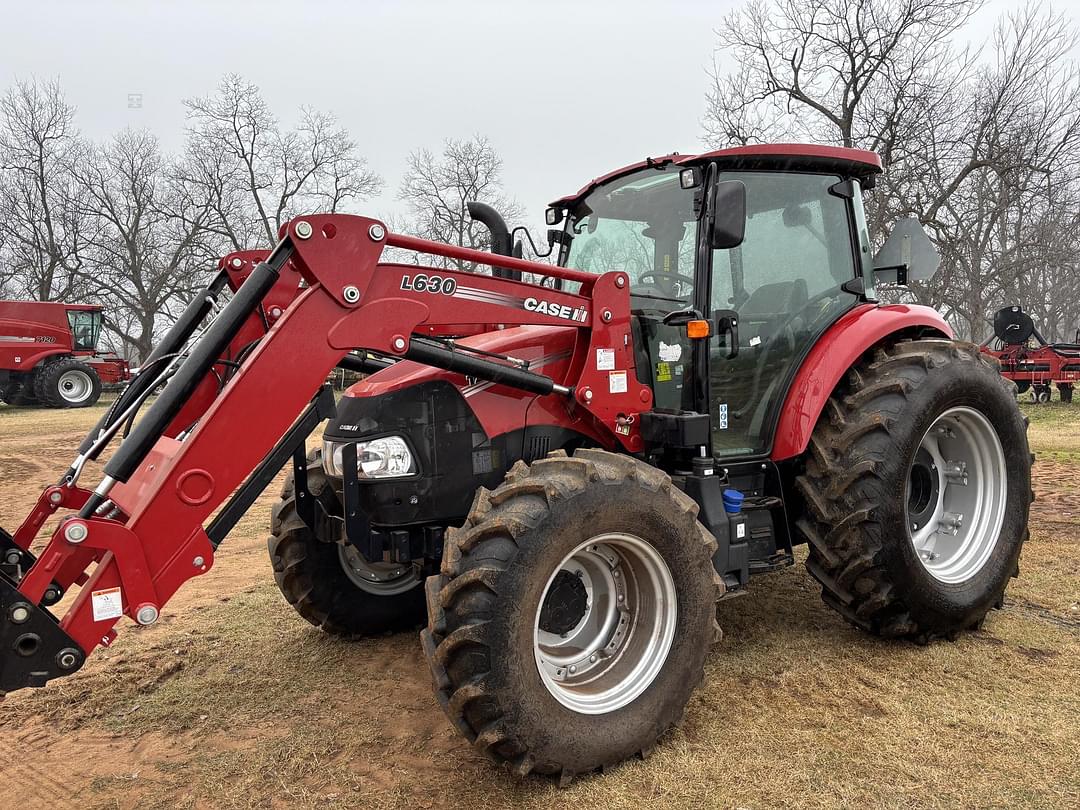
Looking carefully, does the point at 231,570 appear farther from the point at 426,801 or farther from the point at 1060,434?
the point at 1060,434

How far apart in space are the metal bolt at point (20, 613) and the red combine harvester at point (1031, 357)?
53.4 ft

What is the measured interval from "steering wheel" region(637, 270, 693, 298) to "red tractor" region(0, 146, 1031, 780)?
0.05 ft

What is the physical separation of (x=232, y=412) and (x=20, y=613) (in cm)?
83

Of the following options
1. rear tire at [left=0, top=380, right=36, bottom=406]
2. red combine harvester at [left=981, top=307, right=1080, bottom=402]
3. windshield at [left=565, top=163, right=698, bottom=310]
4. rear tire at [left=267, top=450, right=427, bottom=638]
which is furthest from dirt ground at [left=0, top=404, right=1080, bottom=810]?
rear tire at [left=0, top=380, right=36, bottom=406]

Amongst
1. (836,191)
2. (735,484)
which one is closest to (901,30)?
(836,191)

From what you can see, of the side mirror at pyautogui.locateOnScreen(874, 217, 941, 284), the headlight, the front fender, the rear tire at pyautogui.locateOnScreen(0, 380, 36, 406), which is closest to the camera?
the headlight

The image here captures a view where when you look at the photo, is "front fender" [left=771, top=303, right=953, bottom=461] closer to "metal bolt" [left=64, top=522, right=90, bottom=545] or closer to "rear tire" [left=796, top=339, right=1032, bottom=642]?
"rear tire" [left=796, top=339, right=1032, bottom=642]

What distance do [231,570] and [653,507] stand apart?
150 inches

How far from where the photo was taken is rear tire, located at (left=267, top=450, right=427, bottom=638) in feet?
12.4

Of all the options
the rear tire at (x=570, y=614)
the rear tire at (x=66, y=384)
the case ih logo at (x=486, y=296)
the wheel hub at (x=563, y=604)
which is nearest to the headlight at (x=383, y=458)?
the rear tire at (x=570, y=614)

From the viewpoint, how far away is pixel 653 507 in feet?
9.44

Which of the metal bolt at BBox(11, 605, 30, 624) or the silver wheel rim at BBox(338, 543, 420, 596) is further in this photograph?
the silver wheel rim at BBox(338, 543, 420, 596)

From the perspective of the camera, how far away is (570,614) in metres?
3.01

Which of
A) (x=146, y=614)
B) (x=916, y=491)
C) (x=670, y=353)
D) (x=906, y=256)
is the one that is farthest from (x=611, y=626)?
(x=906, y=256)
